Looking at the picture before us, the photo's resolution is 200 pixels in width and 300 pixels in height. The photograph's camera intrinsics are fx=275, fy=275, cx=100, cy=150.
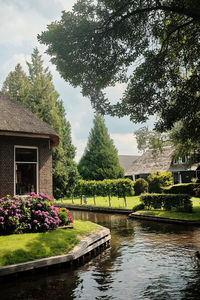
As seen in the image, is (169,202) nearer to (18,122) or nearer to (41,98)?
(18,122)

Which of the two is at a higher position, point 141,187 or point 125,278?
point 141,187

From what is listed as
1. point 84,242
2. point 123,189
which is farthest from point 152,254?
point 123,189

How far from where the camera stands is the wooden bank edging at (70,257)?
7.72 meters

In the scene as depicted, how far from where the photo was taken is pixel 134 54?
33.8 ft

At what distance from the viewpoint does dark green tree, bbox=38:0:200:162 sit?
9117mm

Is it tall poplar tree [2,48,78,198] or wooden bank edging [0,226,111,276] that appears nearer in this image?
wooden bank edging [0,226,111,276]

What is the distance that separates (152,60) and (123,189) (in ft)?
54.0

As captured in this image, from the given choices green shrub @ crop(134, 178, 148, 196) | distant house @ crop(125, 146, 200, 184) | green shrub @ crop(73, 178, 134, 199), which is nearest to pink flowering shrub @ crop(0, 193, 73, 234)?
green shrub @ crop(73, 178, 134, 199)

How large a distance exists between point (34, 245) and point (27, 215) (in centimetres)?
203

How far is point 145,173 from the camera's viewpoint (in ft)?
138

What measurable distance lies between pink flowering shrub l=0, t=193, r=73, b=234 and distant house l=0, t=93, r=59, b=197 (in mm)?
1233

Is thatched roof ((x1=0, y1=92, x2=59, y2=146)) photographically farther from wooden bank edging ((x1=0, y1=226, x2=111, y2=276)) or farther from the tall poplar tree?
the tall poplar tree

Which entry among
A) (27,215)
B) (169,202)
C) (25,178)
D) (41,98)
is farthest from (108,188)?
(27,215)

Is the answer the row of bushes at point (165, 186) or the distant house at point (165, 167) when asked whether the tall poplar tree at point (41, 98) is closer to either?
the row of bushes at point (165, 186)
